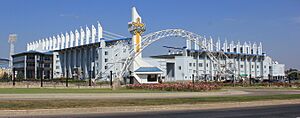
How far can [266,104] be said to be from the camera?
28.6m

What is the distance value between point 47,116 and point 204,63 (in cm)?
15403

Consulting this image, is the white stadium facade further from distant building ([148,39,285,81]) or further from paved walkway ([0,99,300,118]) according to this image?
paved walkway ([0,99,300,118])

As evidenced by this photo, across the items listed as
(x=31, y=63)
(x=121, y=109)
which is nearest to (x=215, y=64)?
(x=31, y=63)

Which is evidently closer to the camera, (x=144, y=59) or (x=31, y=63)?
(x=144, y=59)

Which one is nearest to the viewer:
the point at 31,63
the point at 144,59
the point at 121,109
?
the point at 121,109

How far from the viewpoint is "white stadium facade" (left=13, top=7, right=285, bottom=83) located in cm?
11706

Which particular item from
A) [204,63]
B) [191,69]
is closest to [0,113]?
[191,69]

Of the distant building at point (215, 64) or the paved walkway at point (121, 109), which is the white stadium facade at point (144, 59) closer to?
the distant building at point (215, 64)

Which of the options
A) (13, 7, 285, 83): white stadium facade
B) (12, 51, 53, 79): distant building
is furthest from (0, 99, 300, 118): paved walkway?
(12, 51, 53, 79): distant building

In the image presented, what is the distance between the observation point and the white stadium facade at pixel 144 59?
384 feet

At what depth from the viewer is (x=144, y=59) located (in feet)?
456

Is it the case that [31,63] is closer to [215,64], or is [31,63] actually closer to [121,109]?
[215,64]

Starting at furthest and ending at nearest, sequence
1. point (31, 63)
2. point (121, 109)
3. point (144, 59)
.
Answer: point (31, 63)
point (144, 59)
point (121, 109)

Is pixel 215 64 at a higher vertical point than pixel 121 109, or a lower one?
higher
